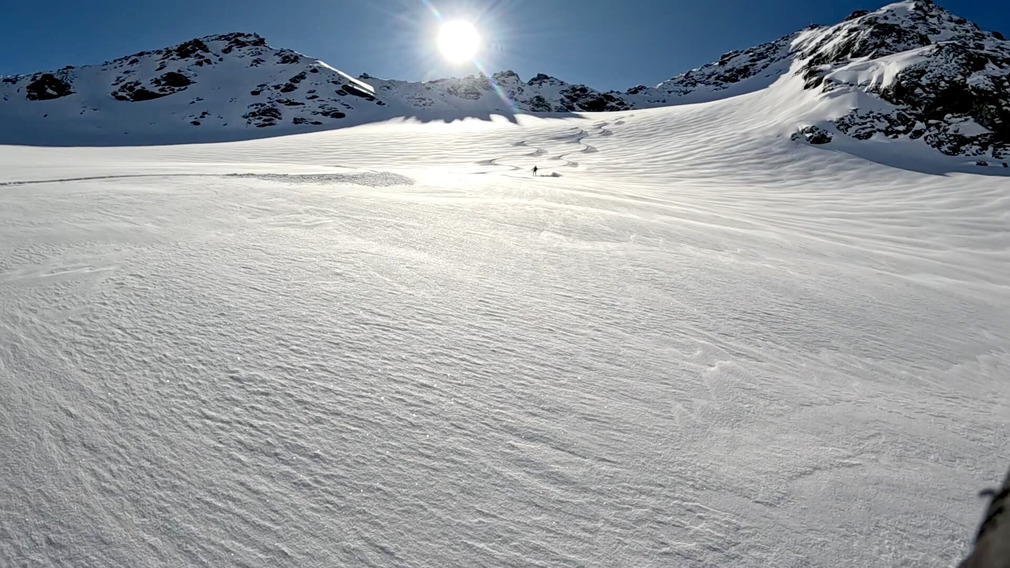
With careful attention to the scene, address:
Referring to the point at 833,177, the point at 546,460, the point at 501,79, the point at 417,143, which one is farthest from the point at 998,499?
the point at 501,79

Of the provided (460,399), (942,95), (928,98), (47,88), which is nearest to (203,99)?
(47,88)

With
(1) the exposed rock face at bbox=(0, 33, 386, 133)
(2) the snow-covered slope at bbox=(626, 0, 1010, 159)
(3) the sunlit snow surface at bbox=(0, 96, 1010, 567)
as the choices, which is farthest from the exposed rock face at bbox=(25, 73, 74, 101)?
(2) the snow-covered slope at bbox=(626, 0, 1010, 159)

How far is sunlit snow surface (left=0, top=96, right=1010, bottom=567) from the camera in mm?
920

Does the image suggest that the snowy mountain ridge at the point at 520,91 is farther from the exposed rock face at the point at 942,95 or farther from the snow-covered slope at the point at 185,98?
the snow-covered slope at the point at 185,98

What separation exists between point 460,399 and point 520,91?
81.9 metres

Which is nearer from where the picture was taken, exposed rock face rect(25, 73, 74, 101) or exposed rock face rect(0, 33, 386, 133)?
exposed rock face rect(0, 33, 386, 133)

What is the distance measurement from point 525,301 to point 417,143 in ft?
64.4

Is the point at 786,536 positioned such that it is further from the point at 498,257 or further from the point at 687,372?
the point at 498,257

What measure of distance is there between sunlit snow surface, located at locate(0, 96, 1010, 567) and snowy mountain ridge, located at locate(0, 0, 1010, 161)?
14.6 metres

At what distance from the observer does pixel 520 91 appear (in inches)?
2970

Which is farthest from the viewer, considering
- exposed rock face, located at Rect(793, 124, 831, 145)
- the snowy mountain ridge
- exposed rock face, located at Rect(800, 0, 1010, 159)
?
the snowy mountain ridge

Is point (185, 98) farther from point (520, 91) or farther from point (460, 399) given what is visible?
point (460, 399)

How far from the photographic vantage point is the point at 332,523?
91cm

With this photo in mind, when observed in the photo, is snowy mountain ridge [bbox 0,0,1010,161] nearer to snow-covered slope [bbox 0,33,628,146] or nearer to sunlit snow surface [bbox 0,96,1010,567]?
snow-covered slope [bbox 0,33,628,146]
